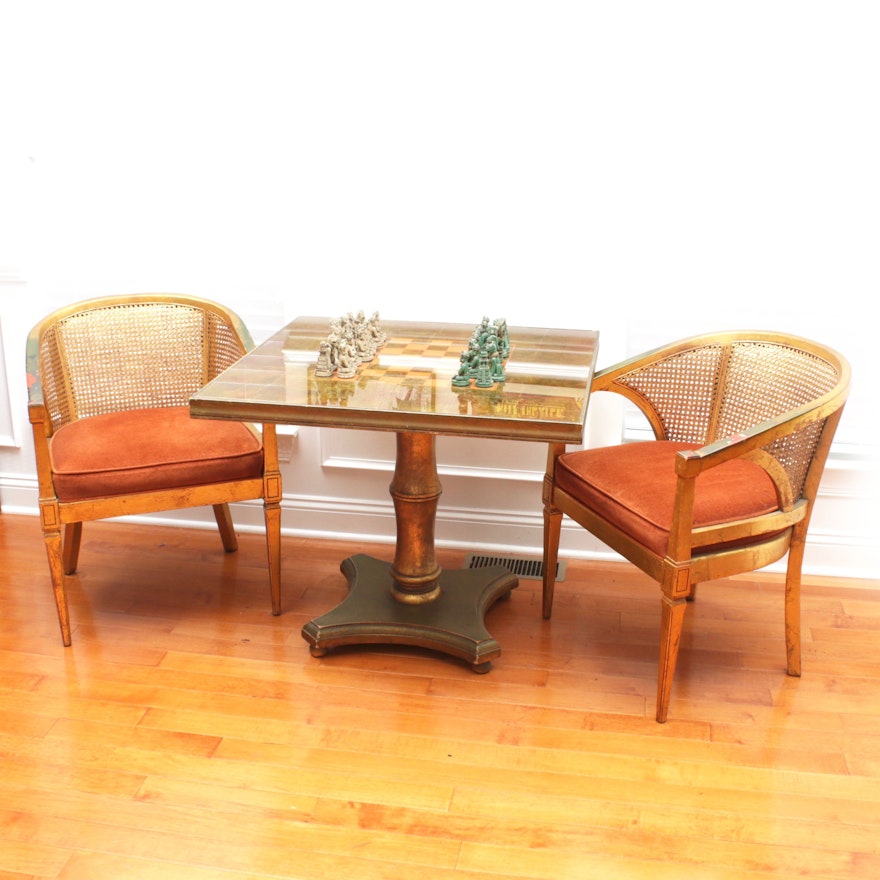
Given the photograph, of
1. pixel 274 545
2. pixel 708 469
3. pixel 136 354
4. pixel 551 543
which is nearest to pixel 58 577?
pixel 274 545

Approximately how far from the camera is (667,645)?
108 inches

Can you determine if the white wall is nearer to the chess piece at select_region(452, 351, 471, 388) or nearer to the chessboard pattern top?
the chessboard pattern top

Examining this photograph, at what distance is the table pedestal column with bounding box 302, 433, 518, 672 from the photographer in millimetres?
3014

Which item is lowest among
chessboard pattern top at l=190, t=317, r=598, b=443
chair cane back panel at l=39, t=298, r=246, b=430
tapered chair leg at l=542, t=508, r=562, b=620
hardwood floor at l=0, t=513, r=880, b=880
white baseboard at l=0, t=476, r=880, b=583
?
hardwood floor at l=0, t=513, r=880, b=880

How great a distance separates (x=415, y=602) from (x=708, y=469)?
942mm


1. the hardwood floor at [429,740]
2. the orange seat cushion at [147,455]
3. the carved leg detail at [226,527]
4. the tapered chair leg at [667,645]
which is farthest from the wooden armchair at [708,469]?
the carved leg detail at [226,527]

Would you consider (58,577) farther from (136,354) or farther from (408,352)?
(408,352)

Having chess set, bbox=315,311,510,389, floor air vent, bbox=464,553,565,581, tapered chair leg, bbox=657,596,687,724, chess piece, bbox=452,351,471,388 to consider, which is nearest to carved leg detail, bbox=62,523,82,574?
chess set, bbox=315,311,510,389

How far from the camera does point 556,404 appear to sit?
8.60 ft

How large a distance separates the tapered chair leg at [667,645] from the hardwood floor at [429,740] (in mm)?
71

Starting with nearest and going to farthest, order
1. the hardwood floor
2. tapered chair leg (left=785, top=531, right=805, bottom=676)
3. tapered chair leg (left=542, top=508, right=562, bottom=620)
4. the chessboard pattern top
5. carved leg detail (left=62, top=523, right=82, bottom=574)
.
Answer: the hardwood floor → the chessboard pattern top → tapered chair leg (left=785, top=531, right=805, bottom=676) → tapered chair leg (left=542, top=508, right=562, bottom=620) → carved leg detail (left=62, top=523, right=82, bottom=574)

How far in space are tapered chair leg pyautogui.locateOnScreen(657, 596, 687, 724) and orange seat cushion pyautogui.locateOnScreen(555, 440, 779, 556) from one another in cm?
14

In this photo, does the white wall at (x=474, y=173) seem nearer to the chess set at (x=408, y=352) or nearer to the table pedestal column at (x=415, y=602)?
the chess set at (x=408, y=352)

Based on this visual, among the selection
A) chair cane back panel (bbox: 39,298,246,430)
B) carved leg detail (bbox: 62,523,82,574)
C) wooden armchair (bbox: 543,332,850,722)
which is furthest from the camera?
carved leg detail (bbox: 62,523,82,574)
